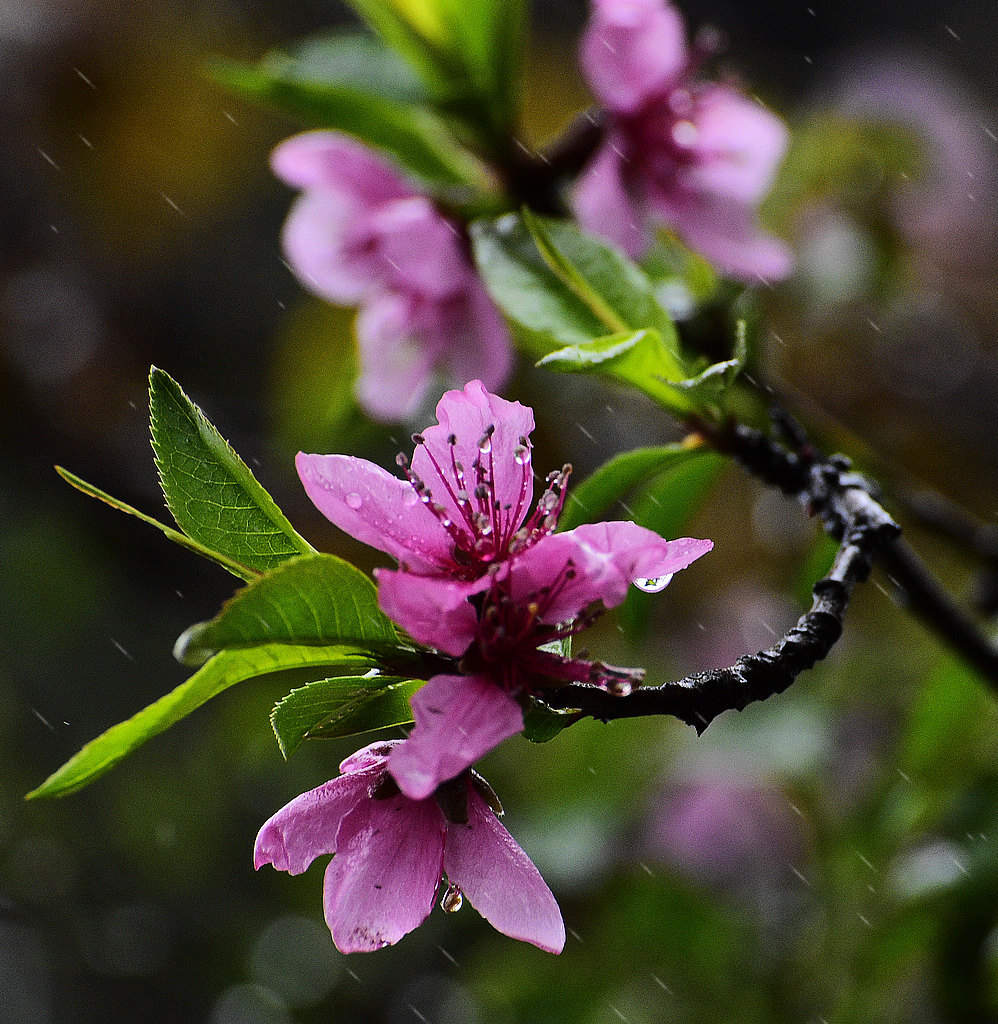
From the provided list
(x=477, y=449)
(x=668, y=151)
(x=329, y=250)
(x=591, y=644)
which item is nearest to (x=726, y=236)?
(x=668, y=151)

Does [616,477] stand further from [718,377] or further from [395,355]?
[395,355]

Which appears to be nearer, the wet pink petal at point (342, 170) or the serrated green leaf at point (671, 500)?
the serrated green leaf at point (671, 500)

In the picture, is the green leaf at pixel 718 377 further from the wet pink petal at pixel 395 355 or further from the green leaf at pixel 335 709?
the wet pink petal at pixel 395 355

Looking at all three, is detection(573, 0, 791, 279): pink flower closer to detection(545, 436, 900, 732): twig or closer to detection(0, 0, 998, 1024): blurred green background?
detection(0, 0, 998, 1024): blurred green background

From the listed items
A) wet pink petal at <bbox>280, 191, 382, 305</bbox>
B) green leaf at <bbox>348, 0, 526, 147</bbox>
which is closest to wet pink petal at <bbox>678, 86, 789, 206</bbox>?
green leaf at <bbox>348, 0, 526, 147</bbox>

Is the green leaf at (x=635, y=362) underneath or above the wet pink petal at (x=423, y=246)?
above

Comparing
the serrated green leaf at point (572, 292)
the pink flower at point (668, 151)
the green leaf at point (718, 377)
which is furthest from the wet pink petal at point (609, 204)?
the green leaf at point (718, 377)

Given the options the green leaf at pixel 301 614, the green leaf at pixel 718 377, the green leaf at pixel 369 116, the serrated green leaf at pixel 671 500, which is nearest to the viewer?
the green leaf at pixel 301 614

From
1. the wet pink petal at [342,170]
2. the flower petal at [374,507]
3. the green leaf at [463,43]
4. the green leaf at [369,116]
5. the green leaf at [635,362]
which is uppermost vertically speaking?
the green leaf at [635,362]
